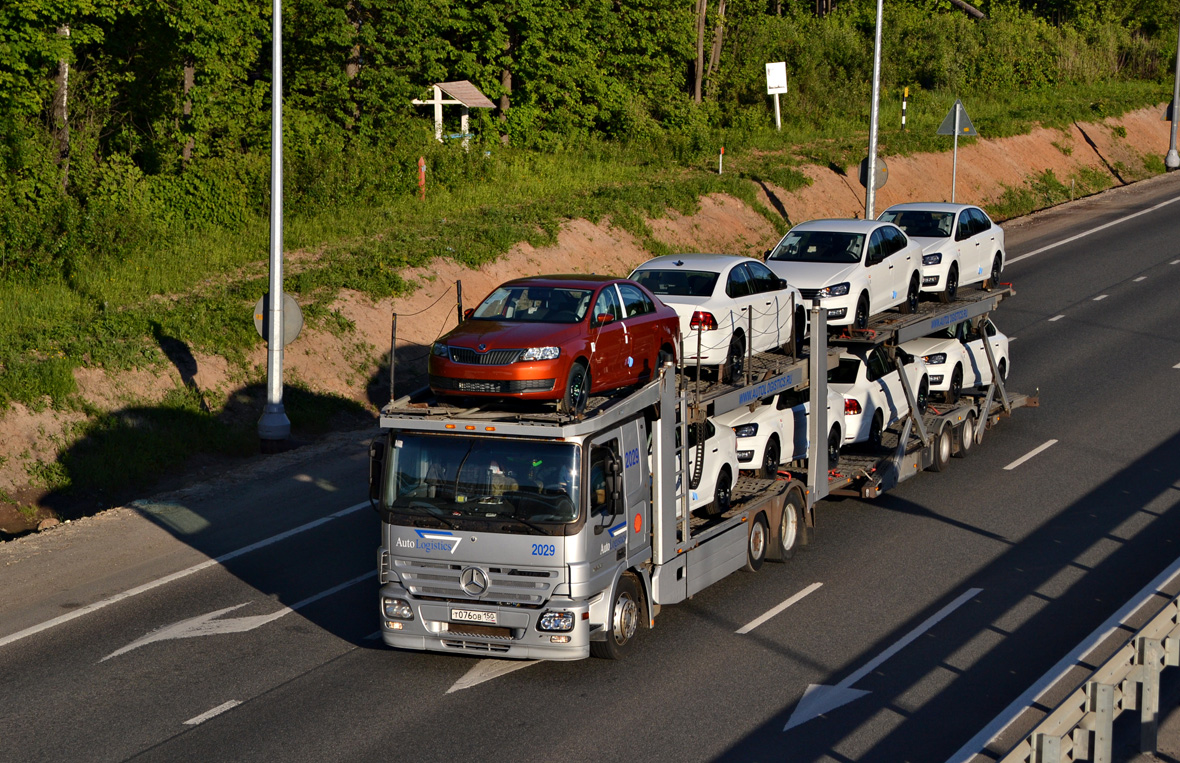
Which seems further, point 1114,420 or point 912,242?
point 1114,420

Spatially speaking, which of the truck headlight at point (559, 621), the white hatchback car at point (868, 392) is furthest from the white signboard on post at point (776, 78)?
the truck headlight at point (559, 621)

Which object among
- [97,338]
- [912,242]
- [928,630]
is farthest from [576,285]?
[97,338]

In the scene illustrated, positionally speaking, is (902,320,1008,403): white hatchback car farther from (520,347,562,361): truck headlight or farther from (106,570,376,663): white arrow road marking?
(106,570,376,663): white arrow road marking

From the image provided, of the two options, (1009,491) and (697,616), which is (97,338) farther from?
(1009,491)

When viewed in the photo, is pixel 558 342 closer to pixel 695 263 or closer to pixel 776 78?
pixel 695 263

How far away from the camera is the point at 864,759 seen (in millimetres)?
10000

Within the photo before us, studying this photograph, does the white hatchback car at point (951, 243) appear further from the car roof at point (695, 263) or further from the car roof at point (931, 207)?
the car roof at point (695, 263)

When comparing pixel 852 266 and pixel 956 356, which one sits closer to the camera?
pixel 852 266

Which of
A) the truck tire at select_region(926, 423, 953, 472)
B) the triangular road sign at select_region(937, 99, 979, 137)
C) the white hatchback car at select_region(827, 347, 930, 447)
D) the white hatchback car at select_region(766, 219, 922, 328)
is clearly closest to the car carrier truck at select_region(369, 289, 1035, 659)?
the white hatchback car at select_region(827, 347, 930, 447)

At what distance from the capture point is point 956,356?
65.8 feet

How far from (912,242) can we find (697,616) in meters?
8.52

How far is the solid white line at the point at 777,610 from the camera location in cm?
1297

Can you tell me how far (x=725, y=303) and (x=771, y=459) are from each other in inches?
76.6

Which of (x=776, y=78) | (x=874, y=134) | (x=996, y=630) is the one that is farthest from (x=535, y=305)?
(x=776, y=78)
